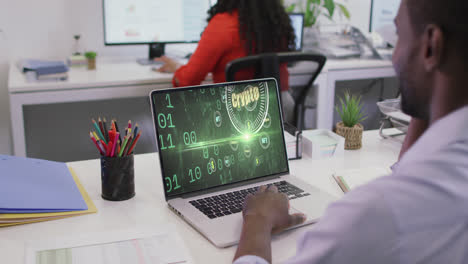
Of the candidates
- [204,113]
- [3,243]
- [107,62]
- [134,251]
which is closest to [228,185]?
[204,113]

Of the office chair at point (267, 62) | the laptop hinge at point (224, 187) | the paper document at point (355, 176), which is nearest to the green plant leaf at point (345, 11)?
the office chair at point (267, 62)

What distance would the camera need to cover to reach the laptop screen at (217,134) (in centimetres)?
107

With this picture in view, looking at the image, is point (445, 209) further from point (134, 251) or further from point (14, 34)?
point (14, 34)

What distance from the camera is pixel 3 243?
91cm

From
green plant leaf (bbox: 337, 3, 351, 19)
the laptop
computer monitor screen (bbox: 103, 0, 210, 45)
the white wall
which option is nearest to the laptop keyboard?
the laptop

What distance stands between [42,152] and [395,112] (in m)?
2.42

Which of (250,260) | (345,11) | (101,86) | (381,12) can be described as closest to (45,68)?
(101,86)

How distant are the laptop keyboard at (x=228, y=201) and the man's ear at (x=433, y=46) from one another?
1.73ft

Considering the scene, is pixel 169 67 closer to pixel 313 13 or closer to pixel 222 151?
pixel 313 13

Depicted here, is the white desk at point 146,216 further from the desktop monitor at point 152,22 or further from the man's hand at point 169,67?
the desktop monitor at point 152,22

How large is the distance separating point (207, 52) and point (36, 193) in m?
1.39

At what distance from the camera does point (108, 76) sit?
2.60 meters

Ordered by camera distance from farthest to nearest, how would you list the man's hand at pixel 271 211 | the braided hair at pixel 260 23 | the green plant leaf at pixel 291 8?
the green plant leaf at pixel 291 8
the braided hair at pixel 260 23
the man's hand at pixel 271 211

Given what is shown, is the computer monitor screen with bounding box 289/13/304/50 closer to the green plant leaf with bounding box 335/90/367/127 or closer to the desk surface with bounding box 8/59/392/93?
the desk surface with bounding box 8/59/392/93
